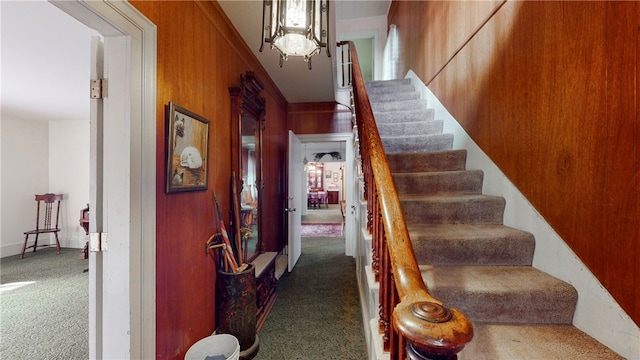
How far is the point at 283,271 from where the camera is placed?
3.61 m

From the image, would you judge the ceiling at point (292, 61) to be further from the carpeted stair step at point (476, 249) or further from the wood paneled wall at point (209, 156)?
the carpeted stair step at point (476, 249)

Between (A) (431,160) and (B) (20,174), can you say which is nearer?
(A) (431,160)

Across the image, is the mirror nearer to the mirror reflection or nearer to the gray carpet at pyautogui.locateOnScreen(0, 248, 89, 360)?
the mirror reflection

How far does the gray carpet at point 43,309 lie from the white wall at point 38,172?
31.7 inches

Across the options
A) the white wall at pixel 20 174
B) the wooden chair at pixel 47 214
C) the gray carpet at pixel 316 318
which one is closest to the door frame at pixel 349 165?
the gray carpet at pixel 316 318

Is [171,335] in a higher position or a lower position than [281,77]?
lower

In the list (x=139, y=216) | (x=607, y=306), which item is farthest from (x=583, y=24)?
(x=139, y=216)

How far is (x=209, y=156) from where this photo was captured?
6.10 ft

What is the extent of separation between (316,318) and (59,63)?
12.2 feet

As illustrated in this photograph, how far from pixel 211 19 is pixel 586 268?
105 inches

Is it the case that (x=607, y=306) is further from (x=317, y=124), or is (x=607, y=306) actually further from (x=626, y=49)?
(x=317, y=124)

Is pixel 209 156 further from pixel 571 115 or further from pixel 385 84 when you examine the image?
pixel 385 84

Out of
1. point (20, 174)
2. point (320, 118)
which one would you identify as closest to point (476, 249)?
point (320, 118)

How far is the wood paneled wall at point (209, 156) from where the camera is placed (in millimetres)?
1374
